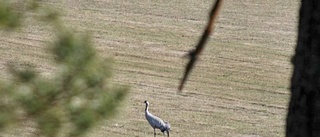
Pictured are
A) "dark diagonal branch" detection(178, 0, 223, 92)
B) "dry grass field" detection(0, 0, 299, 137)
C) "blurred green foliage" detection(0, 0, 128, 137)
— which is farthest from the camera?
"dry grass field" detection(0, 0, 299, 137)

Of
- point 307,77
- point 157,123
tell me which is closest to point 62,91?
point 307,77

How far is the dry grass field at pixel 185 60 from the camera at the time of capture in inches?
417

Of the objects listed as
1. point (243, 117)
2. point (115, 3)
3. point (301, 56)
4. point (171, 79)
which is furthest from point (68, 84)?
point (115, 3)

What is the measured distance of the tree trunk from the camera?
1757 millimetres

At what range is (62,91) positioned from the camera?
5480 millimetres

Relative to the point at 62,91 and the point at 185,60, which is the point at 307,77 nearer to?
the point at 62,91

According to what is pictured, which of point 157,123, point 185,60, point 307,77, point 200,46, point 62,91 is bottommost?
point 185,60

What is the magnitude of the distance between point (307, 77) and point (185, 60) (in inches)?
411

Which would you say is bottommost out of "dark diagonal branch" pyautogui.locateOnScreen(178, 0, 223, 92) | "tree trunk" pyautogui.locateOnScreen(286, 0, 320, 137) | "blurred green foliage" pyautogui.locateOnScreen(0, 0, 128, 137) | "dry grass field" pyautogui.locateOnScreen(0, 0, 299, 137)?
"dry grass field" pyautogui.locateOnScreen(0, 0, 299, 137)

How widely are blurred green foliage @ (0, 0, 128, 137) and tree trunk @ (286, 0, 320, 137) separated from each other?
341 cm

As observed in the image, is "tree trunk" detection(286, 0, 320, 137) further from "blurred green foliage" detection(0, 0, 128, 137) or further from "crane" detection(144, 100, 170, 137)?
"crane" detection(144, 100, 170, 137)

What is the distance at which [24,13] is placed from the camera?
200 inches

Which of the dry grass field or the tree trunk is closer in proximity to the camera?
the tree trunk

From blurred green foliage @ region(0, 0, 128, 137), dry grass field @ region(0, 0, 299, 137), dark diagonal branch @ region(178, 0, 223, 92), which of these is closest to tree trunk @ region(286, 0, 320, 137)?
dark diagonal branch @ region(178, 0, 223, 92)
